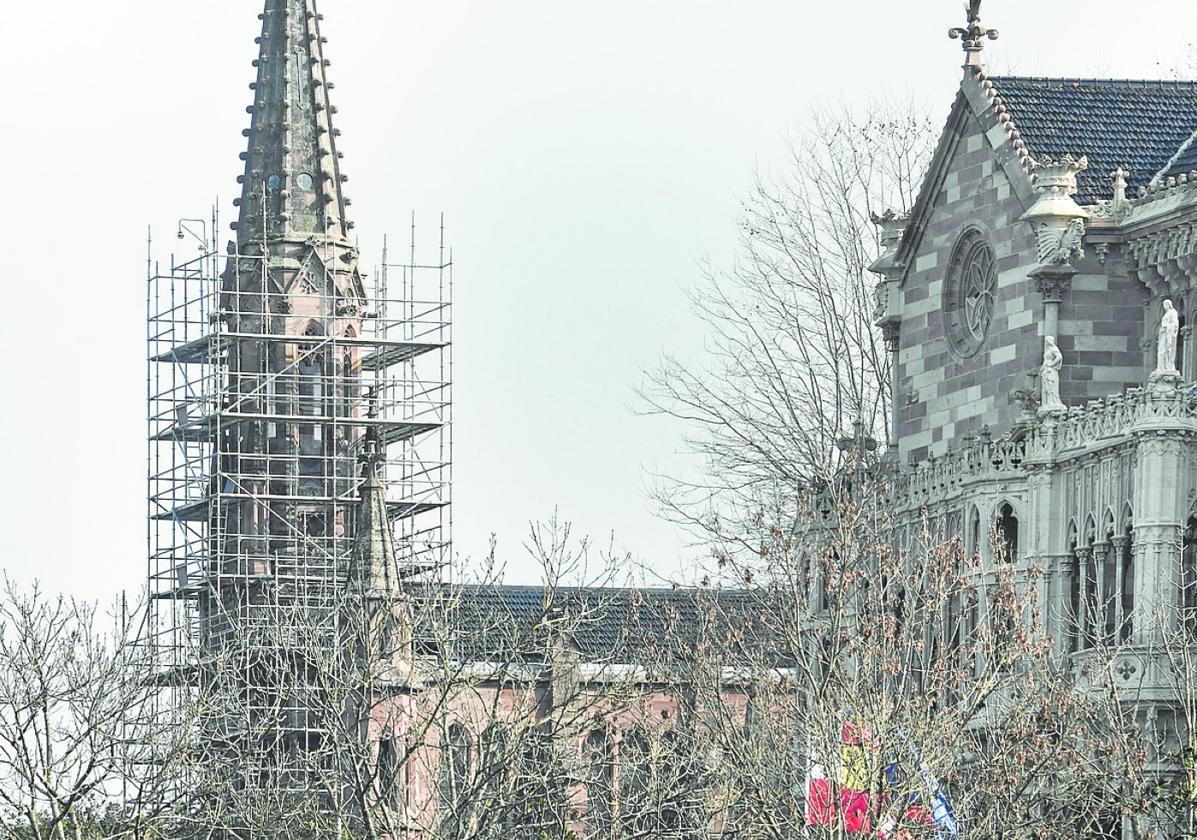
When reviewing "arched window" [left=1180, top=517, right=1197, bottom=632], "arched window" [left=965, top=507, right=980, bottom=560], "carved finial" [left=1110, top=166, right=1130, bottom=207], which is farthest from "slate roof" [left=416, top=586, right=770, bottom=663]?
"carved finial" [left=1110, top=166, right=1130, bottom=207]

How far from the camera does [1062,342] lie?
67.6 m

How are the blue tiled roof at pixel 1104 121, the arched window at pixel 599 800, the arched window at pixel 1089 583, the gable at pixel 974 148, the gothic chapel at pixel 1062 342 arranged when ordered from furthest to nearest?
the blue tiled roof at pixel 1104 121, the gable at pixel 974 148, the arched window at pixel 1089 583, the arched window at pixel 599 800, the gothic chapel at pixel 1062 342

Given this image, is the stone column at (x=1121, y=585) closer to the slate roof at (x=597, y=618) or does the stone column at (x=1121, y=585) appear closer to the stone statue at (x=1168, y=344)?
the stone statue at (x=1168, y=344)

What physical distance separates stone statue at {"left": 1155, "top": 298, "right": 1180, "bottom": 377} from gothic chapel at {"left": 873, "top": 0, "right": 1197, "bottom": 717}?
0.17ft

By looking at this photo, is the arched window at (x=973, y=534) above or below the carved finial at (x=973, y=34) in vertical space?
below

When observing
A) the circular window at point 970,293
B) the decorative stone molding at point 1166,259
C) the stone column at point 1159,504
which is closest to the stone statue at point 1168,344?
the stone column at point 1159,504

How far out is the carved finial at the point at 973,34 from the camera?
70688mm

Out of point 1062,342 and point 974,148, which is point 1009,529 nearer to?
point 1062,342

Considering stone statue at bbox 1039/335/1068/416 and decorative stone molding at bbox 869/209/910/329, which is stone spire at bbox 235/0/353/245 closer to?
decorative stone molding at bbox 869/209/910/329

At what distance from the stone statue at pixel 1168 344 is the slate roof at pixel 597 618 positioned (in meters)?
7.85

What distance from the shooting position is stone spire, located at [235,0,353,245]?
107375 mm

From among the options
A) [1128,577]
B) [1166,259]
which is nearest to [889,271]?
[1166,259]

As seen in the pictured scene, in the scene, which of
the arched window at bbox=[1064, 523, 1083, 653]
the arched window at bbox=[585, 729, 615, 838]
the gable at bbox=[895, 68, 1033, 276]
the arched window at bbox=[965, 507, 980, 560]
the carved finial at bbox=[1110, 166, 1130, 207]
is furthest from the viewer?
the gable at bbox=[895, 68, 1033, 276]

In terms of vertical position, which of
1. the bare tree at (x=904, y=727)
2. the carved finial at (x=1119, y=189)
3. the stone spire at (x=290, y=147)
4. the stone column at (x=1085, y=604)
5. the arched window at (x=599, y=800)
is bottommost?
the arched window at (x=599, y=800)
